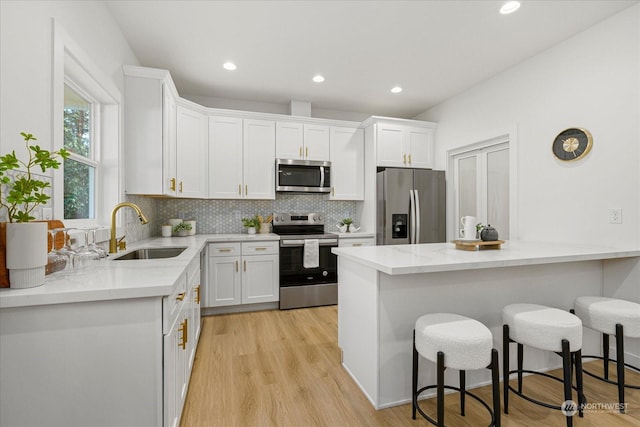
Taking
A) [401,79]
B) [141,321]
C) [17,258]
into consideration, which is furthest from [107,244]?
[401,79]

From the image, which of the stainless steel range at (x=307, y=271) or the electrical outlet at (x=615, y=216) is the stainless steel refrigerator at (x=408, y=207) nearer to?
the stainless steel range at (x=307, y=271)

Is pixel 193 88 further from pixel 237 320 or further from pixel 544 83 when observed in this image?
pixel 544 83

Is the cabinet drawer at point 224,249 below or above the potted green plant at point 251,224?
below

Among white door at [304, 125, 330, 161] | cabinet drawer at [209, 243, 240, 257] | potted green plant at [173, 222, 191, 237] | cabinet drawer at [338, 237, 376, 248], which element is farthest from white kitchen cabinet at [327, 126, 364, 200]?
potted green plant at [173, 222, 191, 237]

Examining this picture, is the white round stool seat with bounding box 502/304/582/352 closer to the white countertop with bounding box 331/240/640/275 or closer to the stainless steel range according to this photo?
the white countertop with bounding box 331/240/640/275

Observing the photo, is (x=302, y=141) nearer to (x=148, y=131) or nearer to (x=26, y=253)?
(x=148, y=131)

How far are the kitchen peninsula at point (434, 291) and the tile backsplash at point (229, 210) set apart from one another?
2199 millimetres

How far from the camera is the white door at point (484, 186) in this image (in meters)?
3.40

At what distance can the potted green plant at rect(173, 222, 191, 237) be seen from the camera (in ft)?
→ 11.8

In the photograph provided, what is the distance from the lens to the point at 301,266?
145 inches

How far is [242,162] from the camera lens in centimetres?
386

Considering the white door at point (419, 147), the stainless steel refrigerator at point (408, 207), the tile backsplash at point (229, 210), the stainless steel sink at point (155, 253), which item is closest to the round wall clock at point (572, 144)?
the stainless steel refrigerator at point (408, 207)

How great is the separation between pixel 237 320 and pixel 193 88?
2844 millimetres

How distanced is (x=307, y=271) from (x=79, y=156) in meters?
2.48
